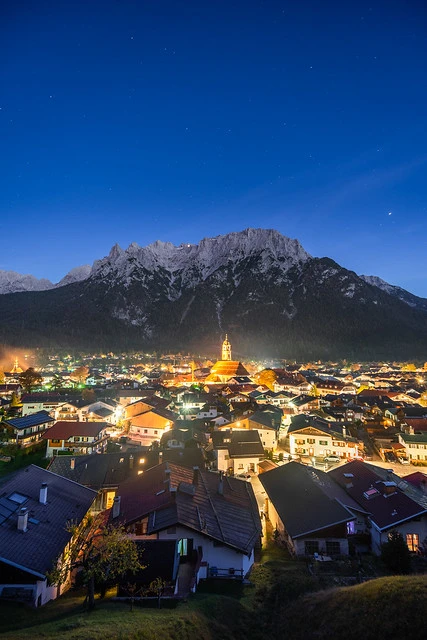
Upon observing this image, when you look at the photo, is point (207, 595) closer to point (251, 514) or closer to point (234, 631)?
point (234, 631)

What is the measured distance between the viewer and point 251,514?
25.2 meters

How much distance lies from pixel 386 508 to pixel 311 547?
7.23 meters

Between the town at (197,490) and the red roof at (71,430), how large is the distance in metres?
0.29

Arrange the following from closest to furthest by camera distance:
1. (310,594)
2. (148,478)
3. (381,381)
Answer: (310,594) < (148,478) < (381,381)

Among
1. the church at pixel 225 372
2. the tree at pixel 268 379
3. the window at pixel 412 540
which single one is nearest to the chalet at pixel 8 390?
the church at pixel 225 372

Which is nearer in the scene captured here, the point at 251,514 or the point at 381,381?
the point at 251,514

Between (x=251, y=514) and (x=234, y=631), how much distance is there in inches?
414

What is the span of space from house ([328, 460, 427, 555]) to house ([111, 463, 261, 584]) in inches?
367

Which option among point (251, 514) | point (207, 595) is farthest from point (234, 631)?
point (251, 514)

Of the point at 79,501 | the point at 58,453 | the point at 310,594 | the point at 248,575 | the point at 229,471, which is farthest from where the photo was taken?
the point at 58,453

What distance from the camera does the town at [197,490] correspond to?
18.7 metres

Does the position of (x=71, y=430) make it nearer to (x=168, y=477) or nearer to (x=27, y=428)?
(x=27, y=428)

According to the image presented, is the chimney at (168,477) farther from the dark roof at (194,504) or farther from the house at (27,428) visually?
the house at (27,428)

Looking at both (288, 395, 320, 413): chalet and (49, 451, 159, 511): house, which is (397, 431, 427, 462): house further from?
(49, 451, 159, 511): house
